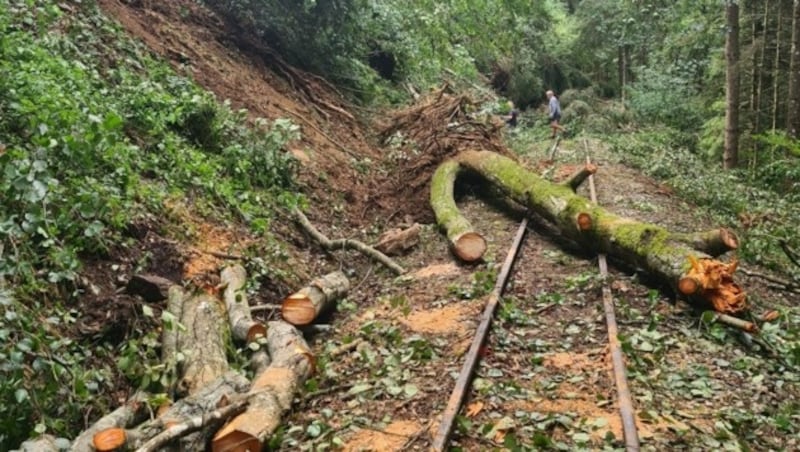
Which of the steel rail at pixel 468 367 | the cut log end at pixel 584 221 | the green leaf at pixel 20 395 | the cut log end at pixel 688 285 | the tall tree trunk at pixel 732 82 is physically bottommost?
the green leaf at pixel 20 395

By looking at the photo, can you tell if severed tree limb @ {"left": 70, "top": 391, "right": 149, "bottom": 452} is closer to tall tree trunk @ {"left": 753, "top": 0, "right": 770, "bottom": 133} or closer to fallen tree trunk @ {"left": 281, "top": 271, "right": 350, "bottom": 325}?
fallen tree trunk @ {"left": 281, "top": 271, "right": 350, "bottom": 325}

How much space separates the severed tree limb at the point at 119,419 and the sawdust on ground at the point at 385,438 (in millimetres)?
1649

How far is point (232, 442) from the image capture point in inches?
173

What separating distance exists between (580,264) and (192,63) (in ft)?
28.8

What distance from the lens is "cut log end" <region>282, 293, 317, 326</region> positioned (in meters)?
6.78

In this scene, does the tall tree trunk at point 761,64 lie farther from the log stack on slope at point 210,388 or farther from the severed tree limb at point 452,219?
the log stack on slope at point 210,388

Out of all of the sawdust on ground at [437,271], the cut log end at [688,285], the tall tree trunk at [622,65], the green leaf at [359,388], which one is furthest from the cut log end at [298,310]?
the tall tree trunk at [622,65]

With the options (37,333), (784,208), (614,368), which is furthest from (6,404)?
(784,208)

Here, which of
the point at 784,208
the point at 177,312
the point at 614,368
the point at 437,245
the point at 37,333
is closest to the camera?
the point at 37,333

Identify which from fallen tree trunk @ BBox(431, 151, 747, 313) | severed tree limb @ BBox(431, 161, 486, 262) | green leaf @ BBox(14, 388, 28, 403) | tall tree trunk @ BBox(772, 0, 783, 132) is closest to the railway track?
fallen tree trunk @ BBox(431, 151, 747, 313)

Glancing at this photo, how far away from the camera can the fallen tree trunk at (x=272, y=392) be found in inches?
174

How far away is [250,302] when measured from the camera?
23.6 ft

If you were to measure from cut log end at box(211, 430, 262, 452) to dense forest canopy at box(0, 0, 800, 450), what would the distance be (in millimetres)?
1078

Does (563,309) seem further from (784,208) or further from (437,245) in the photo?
(784,208)
